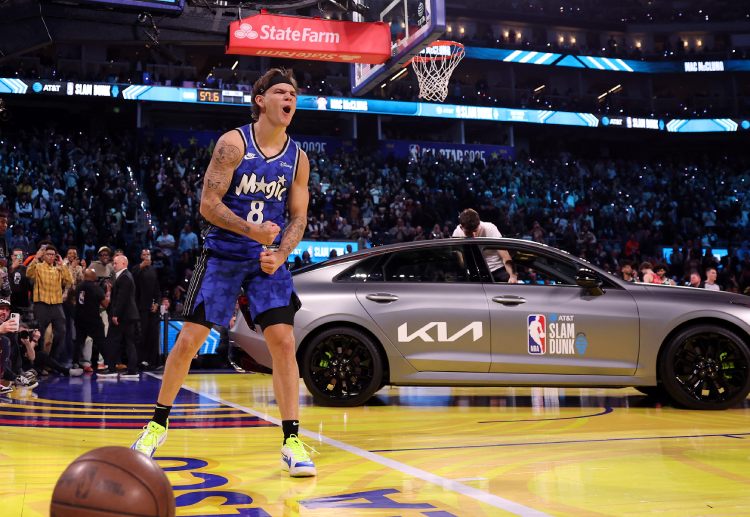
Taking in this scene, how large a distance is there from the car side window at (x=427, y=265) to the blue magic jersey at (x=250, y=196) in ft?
9.86

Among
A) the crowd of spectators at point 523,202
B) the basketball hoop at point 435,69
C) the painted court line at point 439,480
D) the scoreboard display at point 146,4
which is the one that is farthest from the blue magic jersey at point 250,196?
the basketball hoop at point 435,69

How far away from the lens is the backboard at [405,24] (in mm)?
12055

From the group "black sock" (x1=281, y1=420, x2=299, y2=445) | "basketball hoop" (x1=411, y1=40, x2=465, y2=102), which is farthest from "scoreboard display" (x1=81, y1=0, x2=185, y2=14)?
"basketball hoop" (x1=411, y1=40, x2=465, y2=102)

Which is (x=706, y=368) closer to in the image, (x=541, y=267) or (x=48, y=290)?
(x=541, y=267)

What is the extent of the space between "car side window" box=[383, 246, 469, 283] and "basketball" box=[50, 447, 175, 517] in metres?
5.04

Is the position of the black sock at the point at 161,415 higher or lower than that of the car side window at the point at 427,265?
lower

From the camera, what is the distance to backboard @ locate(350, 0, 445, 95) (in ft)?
39.5

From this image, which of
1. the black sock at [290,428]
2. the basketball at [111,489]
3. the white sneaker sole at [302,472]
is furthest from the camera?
the black sock at [290,428]

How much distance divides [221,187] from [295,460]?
1.48 meters

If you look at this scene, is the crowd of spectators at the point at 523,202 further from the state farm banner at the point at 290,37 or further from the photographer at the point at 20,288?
the state farm banner at the point at 290,37

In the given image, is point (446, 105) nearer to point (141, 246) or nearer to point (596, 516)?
point (141, 246)

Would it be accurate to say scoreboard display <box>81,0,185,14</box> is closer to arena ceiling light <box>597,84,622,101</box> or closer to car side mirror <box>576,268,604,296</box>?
car side mirror <box>576,268,604,296</box>

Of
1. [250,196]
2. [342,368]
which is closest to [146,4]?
[342,368]

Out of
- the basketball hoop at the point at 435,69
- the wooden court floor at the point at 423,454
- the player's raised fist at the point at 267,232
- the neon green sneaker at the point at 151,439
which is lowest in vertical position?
the wooden court floor at the point at 423,454
